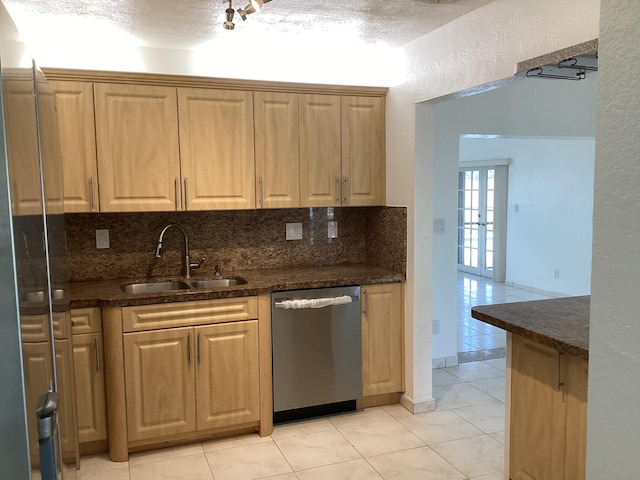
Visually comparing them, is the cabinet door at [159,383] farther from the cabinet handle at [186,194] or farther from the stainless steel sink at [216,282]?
the cabinet handle at [186,194]

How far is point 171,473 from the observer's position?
2.83 metres

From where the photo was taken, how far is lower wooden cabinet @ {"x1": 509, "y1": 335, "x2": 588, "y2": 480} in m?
2.08

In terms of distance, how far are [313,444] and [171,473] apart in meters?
0.81

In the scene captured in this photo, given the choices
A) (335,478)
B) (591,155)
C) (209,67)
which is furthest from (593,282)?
(591,155)

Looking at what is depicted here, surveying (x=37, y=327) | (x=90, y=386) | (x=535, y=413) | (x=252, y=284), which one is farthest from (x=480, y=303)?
(x=37, y=327)

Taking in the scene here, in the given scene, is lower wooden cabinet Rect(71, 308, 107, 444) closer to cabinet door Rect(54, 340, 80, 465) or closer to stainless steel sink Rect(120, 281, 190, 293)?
stainless steel sink Rect(120, 281, 190, 293)

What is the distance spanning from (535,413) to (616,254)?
1.85 m

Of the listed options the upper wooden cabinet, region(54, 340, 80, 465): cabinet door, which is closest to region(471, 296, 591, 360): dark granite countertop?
the upper wooden cabinet

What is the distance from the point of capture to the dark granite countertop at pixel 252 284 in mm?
2900

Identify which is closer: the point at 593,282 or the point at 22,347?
the point at 593,282

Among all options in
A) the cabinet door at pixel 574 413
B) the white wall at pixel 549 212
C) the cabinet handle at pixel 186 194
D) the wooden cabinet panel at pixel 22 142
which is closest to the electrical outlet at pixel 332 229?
the cabinet handle at pixel 186 194

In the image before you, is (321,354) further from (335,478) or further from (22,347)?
(22,347)

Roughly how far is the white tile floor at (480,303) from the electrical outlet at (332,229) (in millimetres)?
1688

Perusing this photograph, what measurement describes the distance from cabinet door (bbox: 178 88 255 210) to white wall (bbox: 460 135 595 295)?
406 cm
